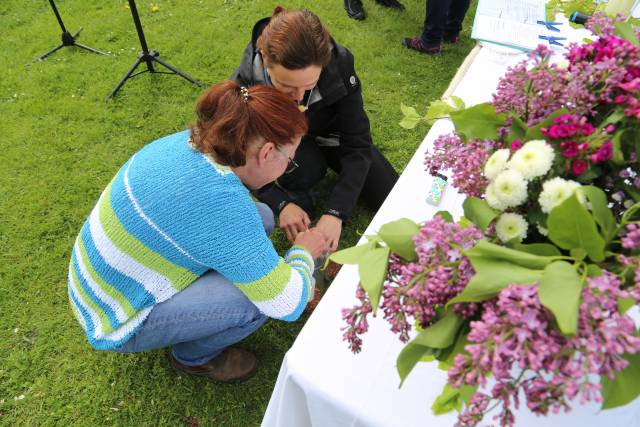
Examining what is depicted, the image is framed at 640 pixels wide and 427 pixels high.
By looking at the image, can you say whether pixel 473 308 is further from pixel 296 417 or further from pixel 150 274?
pixel 150 274

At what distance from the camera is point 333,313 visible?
1061mm

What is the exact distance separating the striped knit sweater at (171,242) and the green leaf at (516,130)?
0.71 meters

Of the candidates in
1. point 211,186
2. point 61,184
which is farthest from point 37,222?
point 211,186

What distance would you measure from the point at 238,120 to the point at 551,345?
0.92 metres

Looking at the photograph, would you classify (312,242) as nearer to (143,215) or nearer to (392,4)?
(143,215)

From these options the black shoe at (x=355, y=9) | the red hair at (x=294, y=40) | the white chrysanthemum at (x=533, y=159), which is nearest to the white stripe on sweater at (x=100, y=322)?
the red hair at (x=294, y=40)

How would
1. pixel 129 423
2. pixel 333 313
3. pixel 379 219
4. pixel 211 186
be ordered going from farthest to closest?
1. pixel 129 423
2. pixel 379 219
3. pixel 211 186
4. pixel 333 313

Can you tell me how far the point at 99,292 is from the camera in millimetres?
1373

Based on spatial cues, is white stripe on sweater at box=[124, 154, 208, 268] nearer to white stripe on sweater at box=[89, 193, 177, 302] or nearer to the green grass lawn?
white stripe on sweater at box=[89, 193, 177, 302]

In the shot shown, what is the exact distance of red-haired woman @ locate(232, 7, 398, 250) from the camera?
61.7 inches

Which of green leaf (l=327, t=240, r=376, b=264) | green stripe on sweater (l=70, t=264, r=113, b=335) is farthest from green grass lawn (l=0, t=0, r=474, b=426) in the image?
green leaf (l=327, t=240, r=376, b=264)

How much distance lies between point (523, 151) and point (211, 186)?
2.57 ft

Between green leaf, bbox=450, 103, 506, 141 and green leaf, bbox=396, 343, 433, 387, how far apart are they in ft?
1.31

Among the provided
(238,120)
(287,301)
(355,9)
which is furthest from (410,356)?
(355,9)
